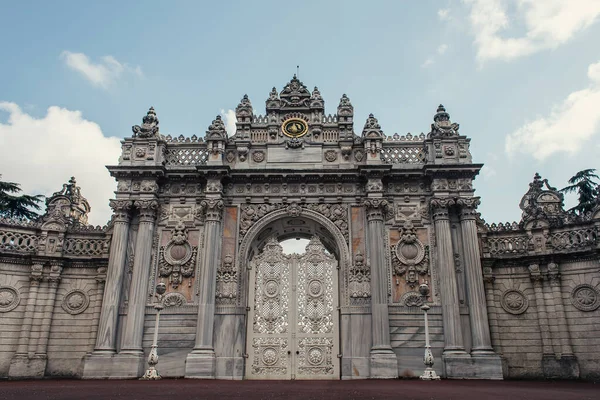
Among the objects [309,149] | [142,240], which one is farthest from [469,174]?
[142,240]

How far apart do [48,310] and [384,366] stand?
1422cm

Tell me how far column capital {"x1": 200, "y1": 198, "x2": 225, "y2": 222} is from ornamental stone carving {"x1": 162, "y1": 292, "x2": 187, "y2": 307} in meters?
3.41

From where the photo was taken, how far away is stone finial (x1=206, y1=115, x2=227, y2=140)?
72.8 ft

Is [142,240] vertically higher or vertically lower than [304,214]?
lower

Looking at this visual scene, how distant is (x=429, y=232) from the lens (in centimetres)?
2083

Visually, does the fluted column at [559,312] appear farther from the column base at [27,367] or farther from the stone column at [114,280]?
the column base at [27,367]

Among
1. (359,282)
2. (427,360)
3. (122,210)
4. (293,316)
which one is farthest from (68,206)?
(427,360)

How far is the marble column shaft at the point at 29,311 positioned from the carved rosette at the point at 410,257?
15227 mm

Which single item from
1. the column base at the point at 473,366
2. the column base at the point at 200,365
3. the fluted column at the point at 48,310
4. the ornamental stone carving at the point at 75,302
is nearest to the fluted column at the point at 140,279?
the column base at the point at 200,365

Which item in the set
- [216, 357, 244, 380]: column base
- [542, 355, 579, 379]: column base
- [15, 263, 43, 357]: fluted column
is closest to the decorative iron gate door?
[216, 357, 244, 380]: column base

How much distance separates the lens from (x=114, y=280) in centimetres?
1994

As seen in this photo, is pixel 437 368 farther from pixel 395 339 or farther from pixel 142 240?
pixel 142 240

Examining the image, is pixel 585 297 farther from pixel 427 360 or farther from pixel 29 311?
pixel 29 311

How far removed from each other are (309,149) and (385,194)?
4.06 metres
